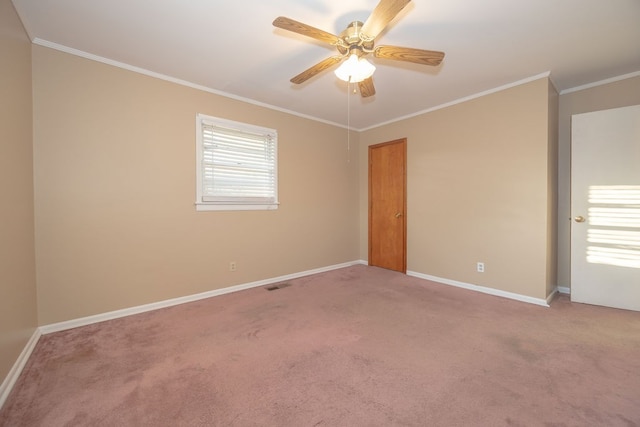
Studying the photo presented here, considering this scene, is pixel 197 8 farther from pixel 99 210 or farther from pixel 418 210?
pixel 418 210

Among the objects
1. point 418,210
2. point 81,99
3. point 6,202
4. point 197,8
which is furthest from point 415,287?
point 81,99

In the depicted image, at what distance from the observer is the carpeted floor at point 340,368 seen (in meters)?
1.41

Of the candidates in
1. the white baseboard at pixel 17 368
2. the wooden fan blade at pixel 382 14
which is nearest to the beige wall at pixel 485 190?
the wooden fan blade at pixel 382 14

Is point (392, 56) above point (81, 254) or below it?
above

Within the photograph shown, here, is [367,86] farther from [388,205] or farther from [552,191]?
[552,191]

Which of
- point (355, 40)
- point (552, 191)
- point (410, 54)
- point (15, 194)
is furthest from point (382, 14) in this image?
point (552, 191)

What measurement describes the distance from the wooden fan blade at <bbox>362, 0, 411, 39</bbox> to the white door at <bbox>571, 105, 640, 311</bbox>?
285cm

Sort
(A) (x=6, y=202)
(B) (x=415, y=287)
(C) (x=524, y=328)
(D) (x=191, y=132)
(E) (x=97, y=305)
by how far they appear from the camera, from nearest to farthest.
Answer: (A) (x=6, y=202) → (C) (x=524, y=328) → (E) (x=97, y=305) → (D) (x=191, y=132) → (B) (x=415, y=287)

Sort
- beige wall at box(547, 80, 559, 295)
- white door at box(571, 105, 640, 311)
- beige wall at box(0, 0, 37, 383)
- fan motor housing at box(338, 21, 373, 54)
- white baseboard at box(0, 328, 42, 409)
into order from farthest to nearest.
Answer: beige wall at box(547, 80, 559, 295) → white door at box(571, 105, 640, 311) → fan motor housing at box(338, 21, 373, 54) → beige wall at box(0, 0, 37, 383) → white baseboard at box(0, 328, 42, 409)

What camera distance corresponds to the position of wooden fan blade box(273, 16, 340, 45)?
156 cm

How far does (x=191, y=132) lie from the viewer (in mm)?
3049

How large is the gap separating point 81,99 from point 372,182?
3968 millimetres

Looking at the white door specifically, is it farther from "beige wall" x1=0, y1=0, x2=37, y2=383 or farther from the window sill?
"beige wall" x1=0, y1=0, x2=37, y2=383

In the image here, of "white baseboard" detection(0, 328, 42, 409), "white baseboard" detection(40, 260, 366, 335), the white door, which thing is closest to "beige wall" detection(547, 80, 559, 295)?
the white door
